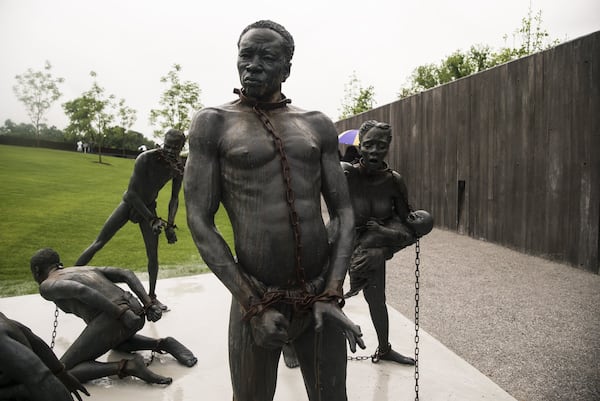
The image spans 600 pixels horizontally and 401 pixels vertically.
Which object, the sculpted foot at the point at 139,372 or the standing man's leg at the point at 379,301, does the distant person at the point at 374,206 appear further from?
the sculpted foot at the point at 139,372

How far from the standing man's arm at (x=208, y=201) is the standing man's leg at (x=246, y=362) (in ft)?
0.58

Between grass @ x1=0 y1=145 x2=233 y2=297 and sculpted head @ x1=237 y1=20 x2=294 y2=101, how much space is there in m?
6.21

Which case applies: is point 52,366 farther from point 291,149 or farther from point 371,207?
point 371,207

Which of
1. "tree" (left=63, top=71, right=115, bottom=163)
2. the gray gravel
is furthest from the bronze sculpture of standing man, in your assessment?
"tree" (left=63, top=71, right=115, bottom=163)

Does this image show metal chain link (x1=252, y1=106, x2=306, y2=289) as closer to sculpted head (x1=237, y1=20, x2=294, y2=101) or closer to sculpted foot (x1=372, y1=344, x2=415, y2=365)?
sculpted head (x1=237, y1=20, x2=294, y2=101)

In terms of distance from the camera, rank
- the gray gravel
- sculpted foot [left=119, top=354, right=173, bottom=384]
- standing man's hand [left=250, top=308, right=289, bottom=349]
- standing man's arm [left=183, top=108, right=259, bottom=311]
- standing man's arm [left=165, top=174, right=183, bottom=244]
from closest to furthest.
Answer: standing man's hand [left=250, top=308, right=289, bottom=349]
standing man's arm [left=183, top=108, right=259, bottom=311]
sculpted foot [left=119, top=354, right=173, bottom=384]
the gray gravel
standing man's arm [left=165, top=174, right=183, bottom=244]

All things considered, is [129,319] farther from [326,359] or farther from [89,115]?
[89,115]

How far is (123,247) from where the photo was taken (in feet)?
Result: 31.5

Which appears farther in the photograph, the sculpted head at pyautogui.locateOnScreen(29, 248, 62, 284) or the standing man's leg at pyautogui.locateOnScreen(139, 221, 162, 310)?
the standing man's leg at pyautogui.locateOnScreen(139, 221, 162, 310)

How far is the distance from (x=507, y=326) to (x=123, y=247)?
810 centimetres

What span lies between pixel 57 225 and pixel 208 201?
33.8ft

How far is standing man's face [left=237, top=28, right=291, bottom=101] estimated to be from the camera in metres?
1.74

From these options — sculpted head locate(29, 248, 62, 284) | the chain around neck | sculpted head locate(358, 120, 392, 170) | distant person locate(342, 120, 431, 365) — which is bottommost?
sculpted head locate(29, 248, 62, 284)

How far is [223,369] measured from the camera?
3691 millimetres
